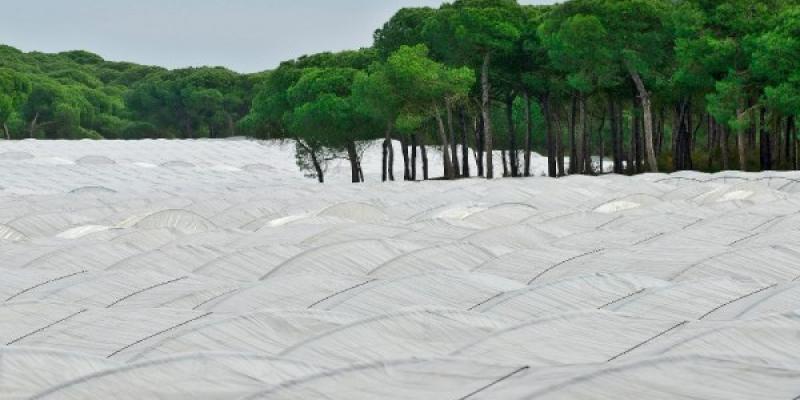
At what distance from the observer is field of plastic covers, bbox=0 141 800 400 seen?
11.8 metres

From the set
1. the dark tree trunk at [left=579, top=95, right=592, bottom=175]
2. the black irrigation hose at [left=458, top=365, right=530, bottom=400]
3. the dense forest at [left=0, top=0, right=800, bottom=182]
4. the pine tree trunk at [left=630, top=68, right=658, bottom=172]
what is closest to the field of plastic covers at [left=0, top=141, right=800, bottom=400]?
the black irrigation hose at [left=458, top=365, right=530, bottom=400]

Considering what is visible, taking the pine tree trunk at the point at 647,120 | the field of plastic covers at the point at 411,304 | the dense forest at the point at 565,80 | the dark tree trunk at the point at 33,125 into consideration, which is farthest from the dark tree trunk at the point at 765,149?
the dark tree trunk at the point at 33,125

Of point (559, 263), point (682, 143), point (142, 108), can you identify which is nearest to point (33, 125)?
point (142, 108)

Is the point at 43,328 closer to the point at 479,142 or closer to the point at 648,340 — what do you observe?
the point at 648,340

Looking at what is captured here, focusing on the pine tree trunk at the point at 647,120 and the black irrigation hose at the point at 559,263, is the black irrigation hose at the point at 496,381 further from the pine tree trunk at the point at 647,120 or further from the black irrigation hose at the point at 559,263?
the pine tree trunk at the point at 647,120

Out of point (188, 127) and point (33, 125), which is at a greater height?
point (33, 125)

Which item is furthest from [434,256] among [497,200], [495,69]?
[495,69]

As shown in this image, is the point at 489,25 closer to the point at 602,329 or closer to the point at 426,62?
the point at 426,62

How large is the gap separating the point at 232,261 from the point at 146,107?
4971 inches

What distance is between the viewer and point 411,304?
2028 centimetres

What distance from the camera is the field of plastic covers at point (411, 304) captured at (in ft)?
38.9

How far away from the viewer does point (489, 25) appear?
77.1 metres

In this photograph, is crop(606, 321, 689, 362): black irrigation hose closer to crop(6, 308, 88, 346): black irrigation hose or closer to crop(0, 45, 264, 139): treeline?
crop(6, 308, 88, 346): black irrigation hose

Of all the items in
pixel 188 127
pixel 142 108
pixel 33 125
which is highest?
pixel 142 108
